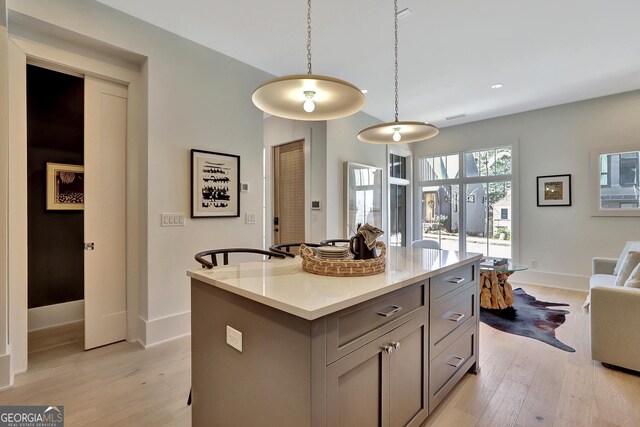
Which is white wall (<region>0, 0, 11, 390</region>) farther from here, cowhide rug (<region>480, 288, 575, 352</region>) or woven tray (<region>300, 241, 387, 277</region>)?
cowhide rug (<region>480, 288, 575, 352</region>)

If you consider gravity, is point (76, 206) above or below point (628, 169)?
below

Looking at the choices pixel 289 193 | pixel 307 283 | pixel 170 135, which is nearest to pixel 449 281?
pixel 307 283

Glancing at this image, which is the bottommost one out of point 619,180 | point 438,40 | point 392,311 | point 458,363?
point 458,363

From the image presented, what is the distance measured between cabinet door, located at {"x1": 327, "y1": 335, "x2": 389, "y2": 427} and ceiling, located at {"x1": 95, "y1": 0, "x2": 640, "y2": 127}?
262cm

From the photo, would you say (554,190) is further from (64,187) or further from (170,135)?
(64,187)

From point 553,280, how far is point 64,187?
22.6ft

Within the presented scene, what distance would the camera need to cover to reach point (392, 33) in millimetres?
2873

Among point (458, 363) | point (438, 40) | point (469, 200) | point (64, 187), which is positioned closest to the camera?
point (458, 363)

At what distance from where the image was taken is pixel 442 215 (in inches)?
243

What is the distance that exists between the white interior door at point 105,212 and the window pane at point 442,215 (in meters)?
5.49

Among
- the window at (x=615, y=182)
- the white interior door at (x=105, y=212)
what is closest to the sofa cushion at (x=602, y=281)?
the window at (x=615, y=182)

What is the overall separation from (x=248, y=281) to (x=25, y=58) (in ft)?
8.37

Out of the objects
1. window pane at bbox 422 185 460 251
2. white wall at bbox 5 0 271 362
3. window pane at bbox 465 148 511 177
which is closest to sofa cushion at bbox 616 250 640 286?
window pane at bbox 465 148 511 177

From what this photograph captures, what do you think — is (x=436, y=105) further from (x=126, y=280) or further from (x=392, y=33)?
(x=126, y=280)
